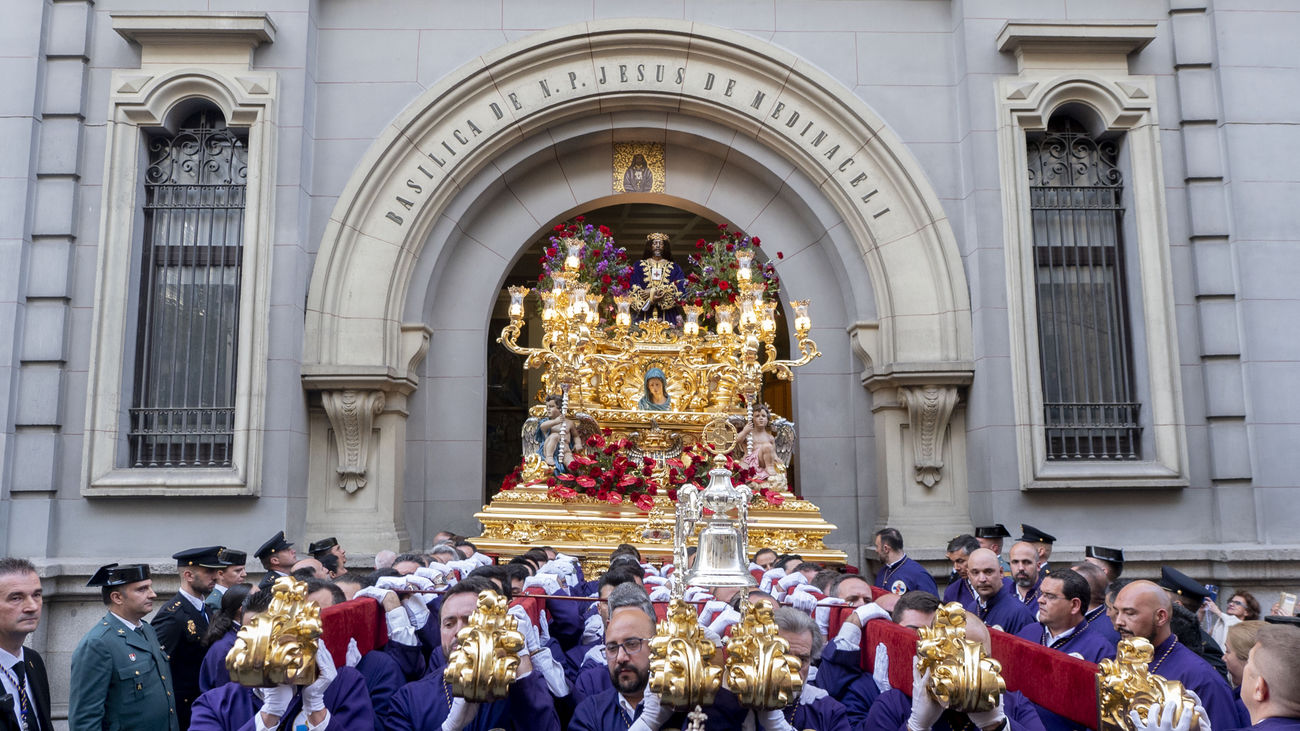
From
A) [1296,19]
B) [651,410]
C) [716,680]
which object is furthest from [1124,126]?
[716,680]

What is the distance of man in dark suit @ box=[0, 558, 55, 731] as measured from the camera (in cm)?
489

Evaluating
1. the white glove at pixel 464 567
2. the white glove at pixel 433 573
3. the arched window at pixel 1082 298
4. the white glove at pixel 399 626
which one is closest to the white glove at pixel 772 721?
the white glove at pixel 399 626

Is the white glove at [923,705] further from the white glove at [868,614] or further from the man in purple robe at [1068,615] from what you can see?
the man in purple robe at [1068,615]

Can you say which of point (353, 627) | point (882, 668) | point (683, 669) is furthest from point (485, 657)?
point (882, 668)

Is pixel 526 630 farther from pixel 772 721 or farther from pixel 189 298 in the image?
pixel 189 298

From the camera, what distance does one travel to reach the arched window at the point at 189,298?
38.7 ft

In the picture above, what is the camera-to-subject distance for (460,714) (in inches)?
173

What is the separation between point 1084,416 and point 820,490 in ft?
10.6

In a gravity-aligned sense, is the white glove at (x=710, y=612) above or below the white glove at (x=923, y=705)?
above

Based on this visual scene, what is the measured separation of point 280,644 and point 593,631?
130 inches

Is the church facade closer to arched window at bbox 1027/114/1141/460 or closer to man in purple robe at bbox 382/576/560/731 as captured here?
arched window at bbox 1027/114/1141/460

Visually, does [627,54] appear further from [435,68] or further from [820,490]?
[820,490]

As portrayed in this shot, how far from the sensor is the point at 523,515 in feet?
38.2

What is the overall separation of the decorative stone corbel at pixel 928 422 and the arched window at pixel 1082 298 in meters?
1.18
